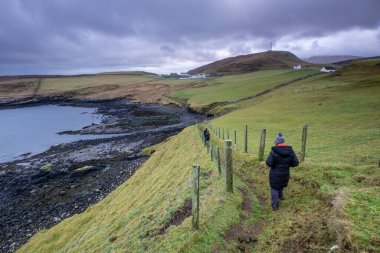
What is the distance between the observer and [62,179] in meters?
41.8

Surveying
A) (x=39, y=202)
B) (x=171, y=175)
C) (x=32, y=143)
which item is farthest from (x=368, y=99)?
(x=32, y=143)

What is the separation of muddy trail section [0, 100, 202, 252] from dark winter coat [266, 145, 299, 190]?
25.4 m

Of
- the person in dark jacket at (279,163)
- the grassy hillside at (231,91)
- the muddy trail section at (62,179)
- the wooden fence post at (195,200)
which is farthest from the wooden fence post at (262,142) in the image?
the grassy hillside at (231,91)

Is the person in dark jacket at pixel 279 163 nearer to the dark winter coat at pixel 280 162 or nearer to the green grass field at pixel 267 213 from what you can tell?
the dark winter coat at pixel 280 162

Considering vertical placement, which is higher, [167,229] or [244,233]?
[244,233]

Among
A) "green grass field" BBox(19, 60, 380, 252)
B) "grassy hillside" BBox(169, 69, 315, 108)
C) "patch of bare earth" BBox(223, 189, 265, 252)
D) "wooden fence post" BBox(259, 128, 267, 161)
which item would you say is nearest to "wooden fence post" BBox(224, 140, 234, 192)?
"green grass field" BBox(19, 60, 380, 252)

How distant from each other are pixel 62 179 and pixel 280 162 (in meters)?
38.5

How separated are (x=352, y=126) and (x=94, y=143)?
5287 cm

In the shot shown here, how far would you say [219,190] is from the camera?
14.5 metres

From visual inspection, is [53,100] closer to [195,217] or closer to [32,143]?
[32,143]

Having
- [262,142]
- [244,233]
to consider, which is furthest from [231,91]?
[244,233]

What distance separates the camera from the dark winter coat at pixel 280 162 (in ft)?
38.1

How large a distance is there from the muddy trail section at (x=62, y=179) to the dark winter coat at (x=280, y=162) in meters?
25.4

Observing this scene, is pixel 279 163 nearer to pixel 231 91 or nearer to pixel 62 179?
pixel 62 179
